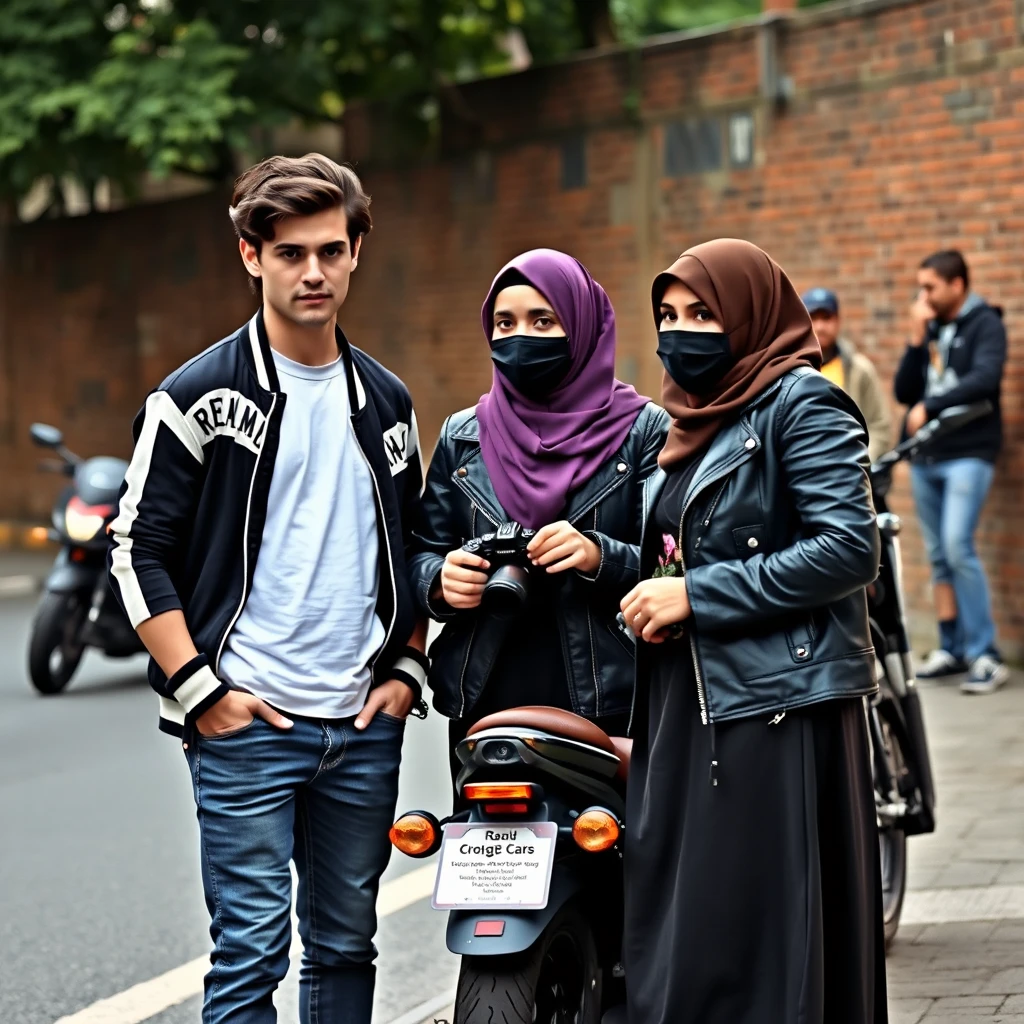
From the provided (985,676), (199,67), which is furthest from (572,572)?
(199,67)

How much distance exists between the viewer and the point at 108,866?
21.4 feet

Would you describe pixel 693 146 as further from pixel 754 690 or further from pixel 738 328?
pixel 754 690

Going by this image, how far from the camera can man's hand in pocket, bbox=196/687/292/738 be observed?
11.6 feet

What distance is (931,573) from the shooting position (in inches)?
412

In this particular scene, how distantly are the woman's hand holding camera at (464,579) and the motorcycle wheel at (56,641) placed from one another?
6619 millimetres

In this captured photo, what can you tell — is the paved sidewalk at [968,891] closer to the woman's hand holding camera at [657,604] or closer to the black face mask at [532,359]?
the woman's hand holding camera at [657,604]

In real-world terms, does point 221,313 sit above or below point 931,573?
above

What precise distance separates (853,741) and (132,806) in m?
4.48

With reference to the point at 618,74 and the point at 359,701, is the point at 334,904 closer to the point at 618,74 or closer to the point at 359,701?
the point at 359,701

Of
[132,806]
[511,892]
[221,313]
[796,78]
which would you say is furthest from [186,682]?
[221,313]

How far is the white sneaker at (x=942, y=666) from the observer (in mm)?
9555

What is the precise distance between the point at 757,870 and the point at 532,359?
3.68 feet

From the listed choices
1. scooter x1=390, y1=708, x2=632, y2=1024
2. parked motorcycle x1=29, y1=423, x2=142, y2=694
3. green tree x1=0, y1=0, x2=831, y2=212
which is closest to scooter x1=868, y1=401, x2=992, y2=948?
scooter x1=390, y1=708, x2=632, y2=1024

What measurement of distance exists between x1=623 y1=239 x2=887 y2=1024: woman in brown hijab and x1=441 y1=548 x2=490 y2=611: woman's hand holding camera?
1.13 ft
